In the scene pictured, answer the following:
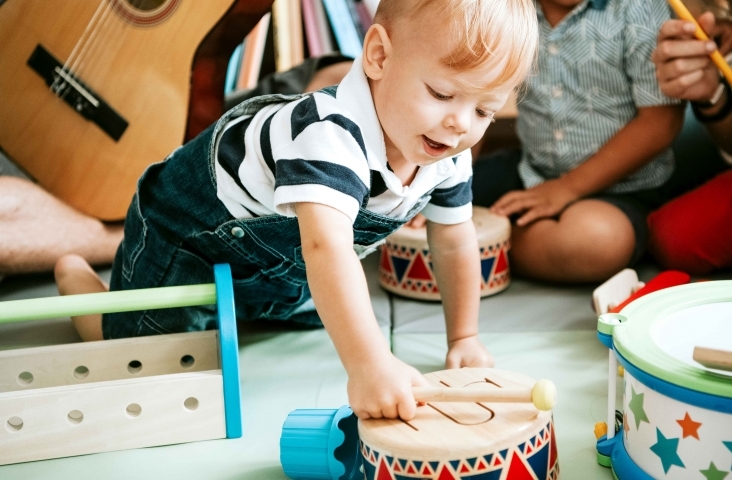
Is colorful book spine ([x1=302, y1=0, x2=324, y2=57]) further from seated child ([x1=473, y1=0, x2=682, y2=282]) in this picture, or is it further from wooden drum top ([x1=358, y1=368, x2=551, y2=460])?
wooden drum top ([x1=358, y1=368, x2=551, y2=460])

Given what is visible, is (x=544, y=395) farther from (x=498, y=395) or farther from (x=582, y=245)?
(x=582, y=245)

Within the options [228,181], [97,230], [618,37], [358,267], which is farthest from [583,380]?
[97,230]

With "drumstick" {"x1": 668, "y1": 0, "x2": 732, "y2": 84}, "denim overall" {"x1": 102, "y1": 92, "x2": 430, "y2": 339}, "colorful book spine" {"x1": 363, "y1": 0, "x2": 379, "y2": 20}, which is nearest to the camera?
"denim overall" {"x1": 102, "y1": 92, "x2": 430, "y2": 339}

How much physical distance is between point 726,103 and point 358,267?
716mm

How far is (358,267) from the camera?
649mm

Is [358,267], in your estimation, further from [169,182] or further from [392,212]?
[169,182]

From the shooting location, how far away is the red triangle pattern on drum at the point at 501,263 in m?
1.11

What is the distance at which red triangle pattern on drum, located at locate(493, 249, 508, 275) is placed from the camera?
111 cm

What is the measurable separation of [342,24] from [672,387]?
117 cm

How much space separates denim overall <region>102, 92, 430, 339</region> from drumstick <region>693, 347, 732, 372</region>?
0.36m

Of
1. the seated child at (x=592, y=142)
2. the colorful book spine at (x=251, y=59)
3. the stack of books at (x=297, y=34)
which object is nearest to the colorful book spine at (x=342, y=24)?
the stack of books at (x=297, y=34)

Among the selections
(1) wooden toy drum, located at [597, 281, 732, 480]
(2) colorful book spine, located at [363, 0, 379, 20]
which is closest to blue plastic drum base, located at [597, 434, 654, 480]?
(1) wooden toy drum, located at [597, 281, 732, 480]

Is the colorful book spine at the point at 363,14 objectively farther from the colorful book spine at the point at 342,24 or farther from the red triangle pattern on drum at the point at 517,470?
the red triangle pattern on drum at the point at 517,470

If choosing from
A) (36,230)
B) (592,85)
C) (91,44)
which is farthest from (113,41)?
(592,85)
